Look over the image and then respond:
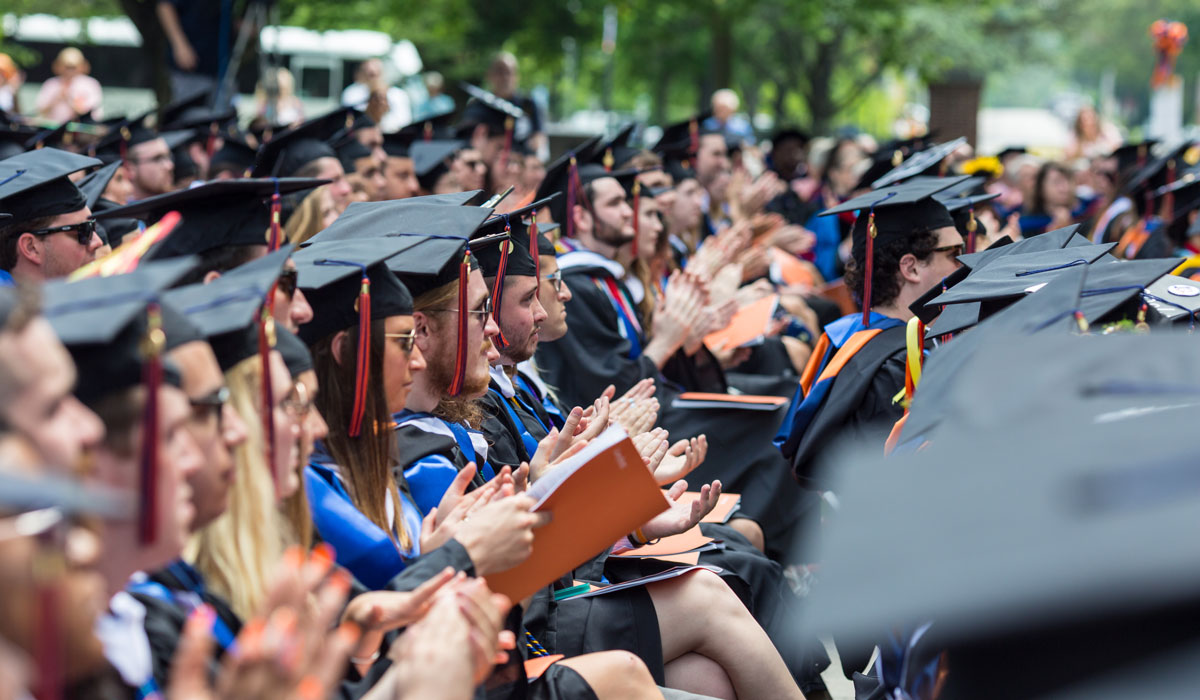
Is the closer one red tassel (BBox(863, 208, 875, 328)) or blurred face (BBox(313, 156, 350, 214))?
red tassel (BBox(863, 208, 875, 328))

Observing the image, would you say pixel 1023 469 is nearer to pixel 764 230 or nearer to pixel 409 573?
pixel 409 573

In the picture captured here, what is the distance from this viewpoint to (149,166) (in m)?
7.03

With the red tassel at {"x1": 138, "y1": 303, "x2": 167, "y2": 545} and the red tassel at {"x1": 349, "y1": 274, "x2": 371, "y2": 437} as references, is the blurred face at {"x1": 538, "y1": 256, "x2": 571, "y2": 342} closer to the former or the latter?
the red tassel at {"x1": 349, "y1": 274, "x2": 371, "y2": 437}

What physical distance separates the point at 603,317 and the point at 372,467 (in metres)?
2.92

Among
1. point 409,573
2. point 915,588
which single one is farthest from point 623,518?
point 915,588

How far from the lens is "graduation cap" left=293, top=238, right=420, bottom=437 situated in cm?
279

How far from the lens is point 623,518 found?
2869 millimetres

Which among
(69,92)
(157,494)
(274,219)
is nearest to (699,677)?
(274,219)

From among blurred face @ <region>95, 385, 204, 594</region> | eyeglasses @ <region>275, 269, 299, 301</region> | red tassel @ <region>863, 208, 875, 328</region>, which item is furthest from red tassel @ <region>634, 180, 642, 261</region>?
blurred face @ <region>95, 385, 204, 594</region>

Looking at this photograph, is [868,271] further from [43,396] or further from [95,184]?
[43,396]

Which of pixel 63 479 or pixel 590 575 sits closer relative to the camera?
pixel 63 479

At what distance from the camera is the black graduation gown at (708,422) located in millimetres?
5414

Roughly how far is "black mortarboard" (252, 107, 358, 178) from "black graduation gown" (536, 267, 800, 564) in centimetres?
162

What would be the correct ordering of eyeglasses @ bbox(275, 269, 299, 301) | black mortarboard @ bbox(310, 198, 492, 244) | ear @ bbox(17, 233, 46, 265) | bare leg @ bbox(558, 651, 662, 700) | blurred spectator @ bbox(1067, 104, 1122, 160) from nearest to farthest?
1. eyeglasses @ bbox(275, 269, 299, 301)
2. bare leg @ bbox(558, 651, 662, 700)
3. black mortarboard @ bbox(310, 198, 492, 244)
4. ear @ bbox(17, 233, 46, 265)
5. blurred spectator @ bbox(1067, 104, 1122, 160)
